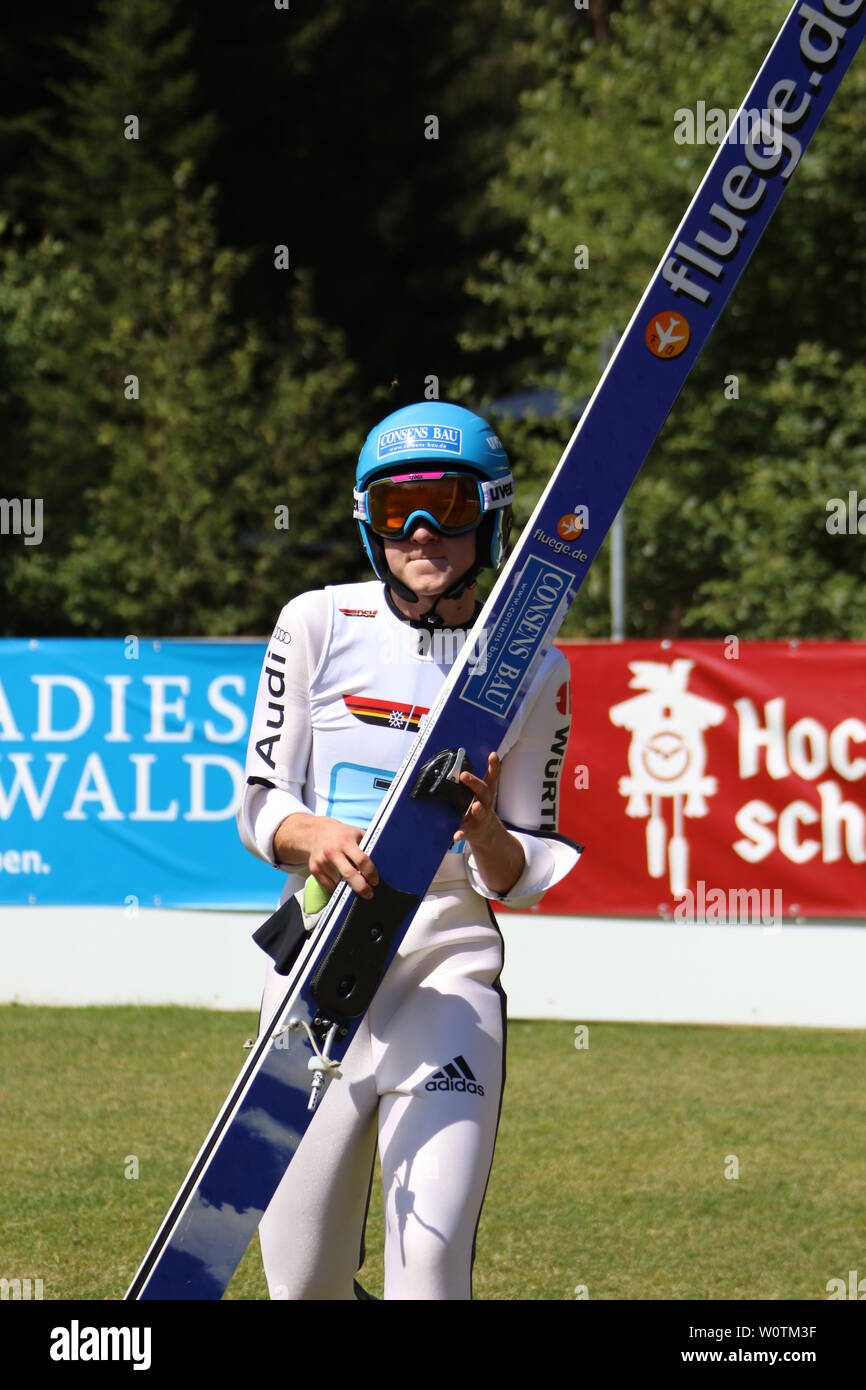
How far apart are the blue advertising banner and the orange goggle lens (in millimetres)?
7197

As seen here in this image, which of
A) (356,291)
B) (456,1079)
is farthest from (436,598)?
(356,291)

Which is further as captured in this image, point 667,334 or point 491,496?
point 491,496

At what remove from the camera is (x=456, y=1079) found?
3.97m

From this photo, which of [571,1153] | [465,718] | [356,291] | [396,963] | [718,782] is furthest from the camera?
[356,291]

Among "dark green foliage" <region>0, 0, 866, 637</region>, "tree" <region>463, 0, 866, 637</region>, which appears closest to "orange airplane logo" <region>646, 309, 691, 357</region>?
"dark green foliage" <region>0, 0, 866, 637</region>

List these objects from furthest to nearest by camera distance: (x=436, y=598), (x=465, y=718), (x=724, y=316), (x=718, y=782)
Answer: (x=724, y=316)
(x=718, y=782)
(x=436, y=598)
(x=465, y=718)

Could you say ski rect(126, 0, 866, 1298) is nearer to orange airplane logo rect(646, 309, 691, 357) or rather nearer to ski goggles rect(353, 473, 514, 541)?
orange airplane logo rect(646, 309, 691, 357)

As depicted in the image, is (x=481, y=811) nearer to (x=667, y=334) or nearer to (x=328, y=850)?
(x=328, y=850)

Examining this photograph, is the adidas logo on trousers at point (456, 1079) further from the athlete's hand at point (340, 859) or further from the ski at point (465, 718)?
the athlete's hand at point (340, 859)

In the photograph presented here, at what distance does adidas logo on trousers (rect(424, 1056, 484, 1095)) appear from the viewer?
3953mm

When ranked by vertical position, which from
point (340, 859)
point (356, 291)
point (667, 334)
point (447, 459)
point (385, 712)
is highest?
point (356, 291)

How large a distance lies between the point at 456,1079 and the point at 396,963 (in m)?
0.28

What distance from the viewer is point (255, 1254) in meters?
6.87

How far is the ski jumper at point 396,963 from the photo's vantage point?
391cm
